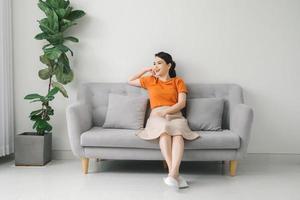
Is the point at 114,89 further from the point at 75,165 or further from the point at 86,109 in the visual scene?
the point at 75,165

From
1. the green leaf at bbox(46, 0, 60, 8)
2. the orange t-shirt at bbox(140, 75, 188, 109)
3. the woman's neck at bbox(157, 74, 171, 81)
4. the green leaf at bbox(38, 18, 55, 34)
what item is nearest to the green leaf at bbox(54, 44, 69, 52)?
the green leaf at bbox(38, 18, 55, 34)

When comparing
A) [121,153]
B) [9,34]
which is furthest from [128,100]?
[9,34]

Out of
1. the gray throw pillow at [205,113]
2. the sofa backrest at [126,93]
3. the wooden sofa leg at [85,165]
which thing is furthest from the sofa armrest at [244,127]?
the wooden sofa leg at [85,165]

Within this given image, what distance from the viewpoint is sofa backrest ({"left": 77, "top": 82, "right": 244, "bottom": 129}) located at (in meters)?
3.88

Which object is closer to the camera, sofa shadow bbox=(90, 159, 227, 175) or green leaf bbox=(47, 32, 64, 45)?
sofa shadow bbox=(90, 159, 227, 175)

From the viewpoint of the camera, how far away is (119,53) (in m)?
4.11

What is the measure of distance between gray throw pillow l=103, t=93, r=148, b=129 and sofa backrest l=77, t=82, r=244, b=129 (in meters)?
0.14

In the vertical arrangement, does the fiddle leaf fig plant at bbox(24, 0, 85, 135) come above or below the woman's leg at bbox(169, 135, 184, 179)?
above

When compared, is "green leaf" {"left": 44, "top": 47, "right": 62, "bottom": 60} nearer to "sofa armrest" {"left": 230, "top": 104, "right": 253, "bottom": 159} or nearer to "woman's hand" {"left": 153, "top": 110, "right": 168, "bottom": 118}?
"woman's hand" {"left": 153, "top": 110, "right": 168, "bottom": 118}

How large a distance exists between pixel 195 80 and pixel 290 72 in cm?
104

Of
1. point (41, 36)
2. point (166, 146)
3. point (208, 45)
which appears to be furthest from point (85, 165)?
point (208, 45)

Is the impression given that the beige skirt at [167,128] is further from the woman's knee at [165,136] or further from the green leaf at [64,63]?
the green leaf at [64,63]

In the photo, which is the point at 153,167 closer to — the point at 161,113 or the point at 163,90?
the point at 161,113

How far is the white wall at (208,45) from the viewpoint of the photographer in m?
4.04
